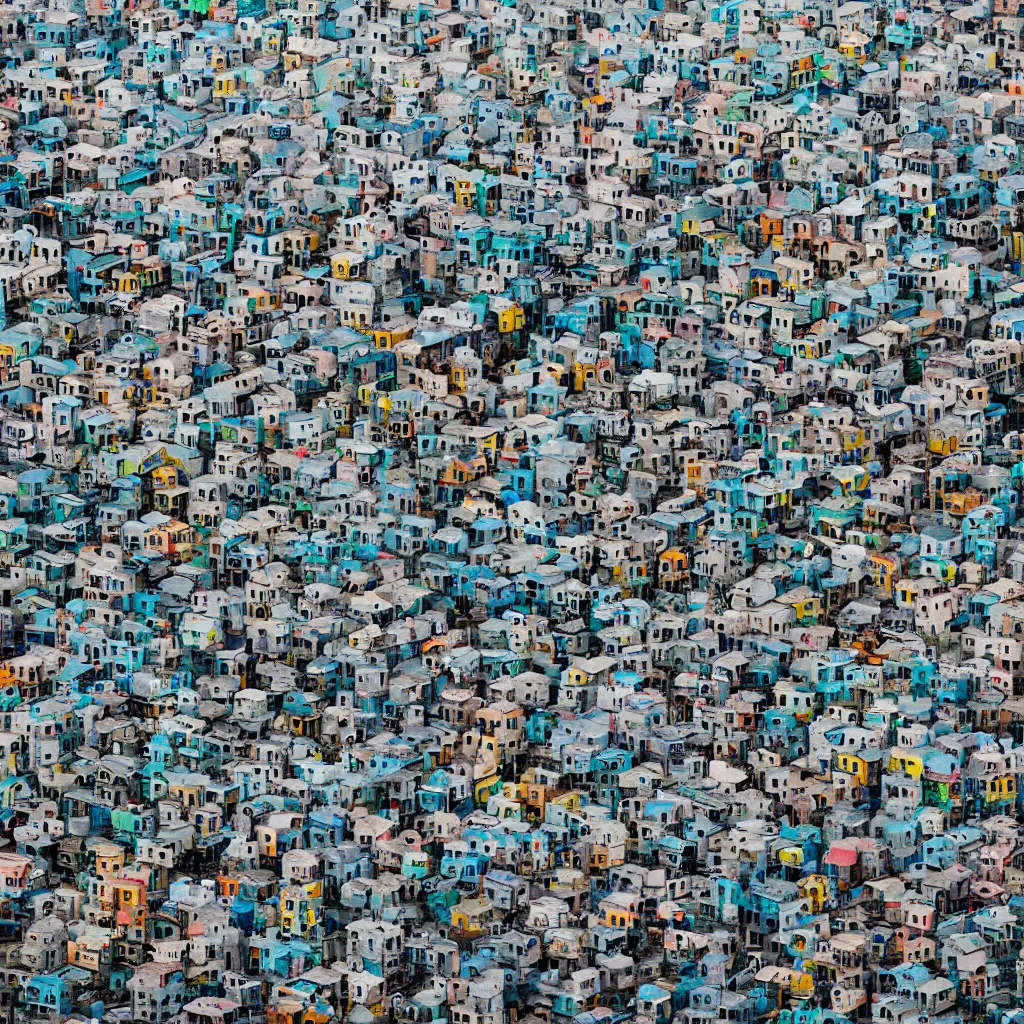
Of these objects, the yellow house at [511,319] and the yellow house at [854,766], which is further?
the yellow house at [511,319]

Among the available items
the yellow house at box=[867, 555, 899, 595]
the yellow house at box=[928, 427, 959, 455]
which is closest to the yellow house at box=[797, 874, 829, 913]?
the yellow house at box=[867, 555, 899, 595]

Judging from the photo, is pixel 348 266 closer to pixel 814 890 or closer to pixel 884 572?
pixel 884 572

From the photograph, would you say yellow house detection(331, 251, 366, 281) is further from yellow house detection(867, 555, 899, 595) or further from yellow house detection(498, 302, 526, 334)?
yellow house detection(867, 555, 899, 595)

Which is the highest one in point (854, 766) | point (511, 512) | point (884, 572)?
point (511, 512)

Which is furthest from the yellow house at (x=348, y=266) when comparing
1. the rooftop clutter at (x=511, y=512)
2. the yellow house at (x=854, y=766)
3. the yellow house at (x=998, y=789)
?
the yellow house at (x=998, y=789)

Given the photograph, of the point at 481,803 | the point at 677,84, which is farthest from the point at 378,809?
the point at 677,84

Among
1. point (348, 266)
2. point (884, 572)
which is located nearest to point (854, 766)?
point (884, 572)

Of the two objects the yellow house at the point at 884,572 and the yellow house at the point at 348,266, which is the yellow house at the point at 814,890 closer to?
the yellow house at the point at 884,572

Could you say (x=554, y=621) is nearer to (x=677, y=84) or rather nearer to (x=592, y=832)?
(x=592, y=832)
